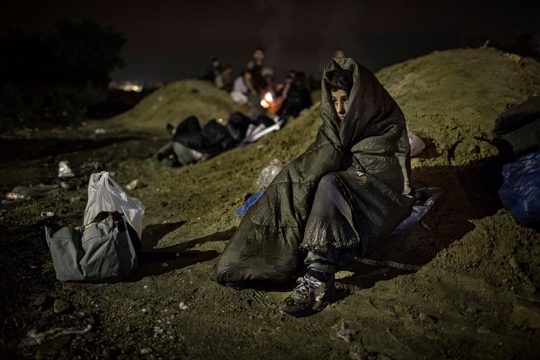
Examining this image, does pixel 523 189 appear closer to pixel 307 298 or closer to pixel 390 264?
pixel 390 264

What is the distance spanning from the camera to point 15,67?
1673cm

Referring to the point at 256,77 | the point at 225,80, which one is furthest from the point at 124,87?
the point at 256,77

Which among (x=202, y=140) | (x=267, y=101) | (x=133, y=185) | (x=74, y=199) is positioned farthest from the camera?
(x=267, y=101)

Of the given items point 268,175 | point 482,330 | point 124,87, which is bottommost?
point 482,330

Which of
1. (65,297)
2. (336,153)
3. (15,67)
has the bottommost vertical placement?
(65,297)

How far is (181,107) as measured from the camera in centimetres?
1368

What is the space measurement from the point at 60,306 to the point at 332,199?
1927mm

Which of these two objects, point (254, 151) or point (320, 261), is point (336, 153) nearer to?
point (320, 261)

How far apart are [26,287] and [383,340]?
253 cm

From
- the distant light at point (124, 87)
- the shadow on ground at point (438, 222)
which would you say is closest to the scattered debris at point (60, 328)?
the shadow on ground at point (438, 222)

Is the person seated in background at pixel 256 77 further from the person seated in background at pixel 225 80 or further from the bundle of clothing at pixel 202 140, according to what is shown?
the person seated in background at pixel 225 80

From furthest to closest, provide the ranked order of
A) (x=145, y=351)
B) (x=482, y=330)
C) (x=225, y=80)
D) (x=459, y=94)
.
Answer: (x=225, y=80), (x=459, y=94), (x=482, y=330), (x=145, y=351)

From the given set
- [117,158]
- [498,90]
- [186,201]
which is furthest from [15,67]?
[498,90]

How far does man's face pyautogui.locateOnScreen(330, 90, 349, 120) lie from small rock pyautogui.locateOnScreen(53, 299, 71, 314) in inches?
89.6
